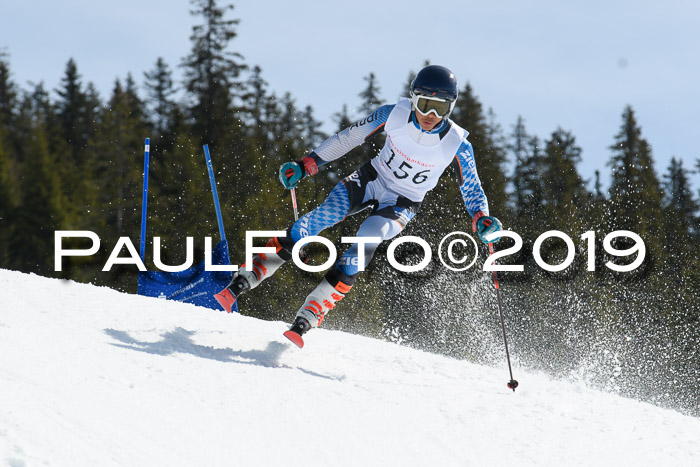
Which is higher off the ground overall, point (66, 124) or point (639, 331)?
point (66, 124)

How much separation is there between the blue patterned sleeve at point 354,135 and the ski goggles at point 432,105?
0.38m

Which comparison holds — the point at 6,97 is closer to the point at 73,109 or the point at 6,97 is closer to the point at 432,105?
the point at 73,109

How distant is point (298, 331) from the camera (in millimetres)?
4562

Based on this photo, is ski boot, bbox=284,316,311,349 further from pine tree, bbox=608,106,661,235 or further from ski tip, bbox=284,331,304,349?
pine tree, bbox=608,106,661,235

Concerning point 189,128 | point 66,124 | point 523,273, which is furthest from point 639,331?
point 66,124

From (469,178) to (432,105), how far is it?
2.53ft

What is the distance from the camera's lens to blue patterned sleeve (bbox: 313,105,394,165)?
5371 mm

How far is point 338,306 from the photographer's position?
2491 centimetres

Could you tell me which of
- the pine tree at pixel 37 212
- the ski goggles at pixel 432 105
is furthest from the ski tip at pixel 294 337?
the pine tree at pixel 37 212

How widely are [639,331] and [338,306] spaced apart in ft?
40.8

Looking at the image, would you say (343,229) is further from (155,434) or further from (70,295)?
(155,434)

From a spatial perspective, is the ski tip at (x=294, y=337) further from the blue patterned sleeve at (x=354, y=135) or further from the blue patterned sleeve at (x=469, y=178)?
the blue patterned sleeve at (x=469, y=178)

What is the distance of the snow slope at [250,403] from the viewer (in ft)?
8.53

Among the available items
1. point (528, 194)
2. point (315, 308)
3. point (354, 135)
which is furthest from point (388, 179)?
point (528, 194)
